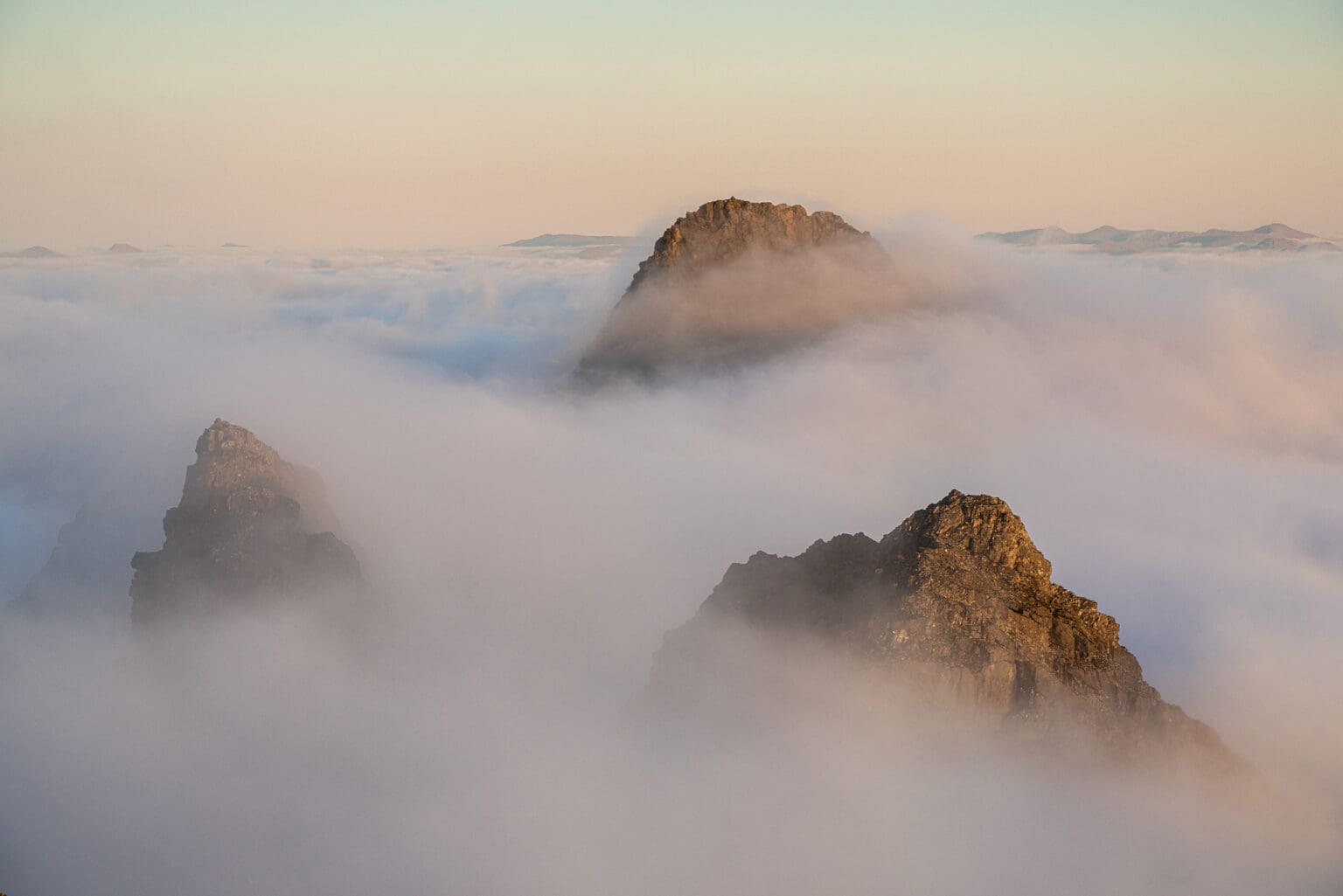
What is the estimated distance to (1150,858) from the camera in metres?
32.2

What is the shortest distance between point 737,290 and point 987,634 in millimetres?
126722

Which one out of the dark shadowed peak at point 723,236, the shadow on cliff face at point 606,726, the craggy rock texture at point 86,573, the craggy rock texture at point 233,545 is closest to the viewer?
the shadow on cliff face at point 606,726

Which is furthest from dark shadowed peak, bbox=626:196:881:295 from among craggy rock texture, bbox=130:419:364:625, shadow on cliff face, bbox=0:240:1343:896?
craggy rock texture, bbox=130:419:364:625

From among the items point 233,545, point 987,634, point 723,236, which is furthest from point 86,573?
point 723,236

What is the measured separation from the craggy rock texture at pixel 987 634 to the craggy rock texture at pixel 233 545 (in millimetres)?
33631

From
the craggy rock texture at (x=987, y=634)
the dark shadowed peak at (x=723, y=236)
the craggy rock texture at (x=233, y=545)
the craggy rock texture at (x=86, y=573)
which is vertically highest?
the dark shadowed peak at (x=723, y=236)

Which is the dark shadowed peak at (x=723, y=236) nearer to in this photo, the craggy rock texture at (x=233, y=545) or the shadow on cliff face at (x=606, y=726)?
the shadow on cliff face at (x=606, y=726)

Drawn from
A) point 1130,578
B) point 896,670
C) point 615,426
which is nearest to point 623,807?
point 896,670

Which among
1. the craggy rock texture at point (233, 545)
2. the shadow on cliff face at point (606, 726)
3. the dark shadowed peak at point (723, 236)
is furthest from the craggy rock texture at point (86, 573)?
the dark shadowed peak at point (723, 236)

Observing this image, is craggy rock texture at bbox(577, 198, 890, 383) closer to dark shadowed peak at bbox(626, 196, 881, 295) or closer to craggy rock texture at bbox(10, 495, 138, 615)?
dark shadowed peak at bbox(626, 196, 881, 295)

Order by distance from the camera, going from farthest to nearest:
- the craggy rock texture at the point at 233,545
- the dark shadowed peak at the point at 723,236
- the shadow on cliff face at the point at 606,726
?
the dark shadowed peak at the point at 723,236 → the craggy rock texture at the point at 233,545 → the shadow on cliff face at the point at 606,726

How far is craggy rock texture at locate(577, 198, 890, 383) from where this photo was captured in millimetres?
153250

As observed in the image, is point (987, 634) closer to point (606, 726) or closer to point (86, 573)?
point (606, 726)

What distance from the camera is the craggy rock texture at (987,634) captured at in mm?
33656
